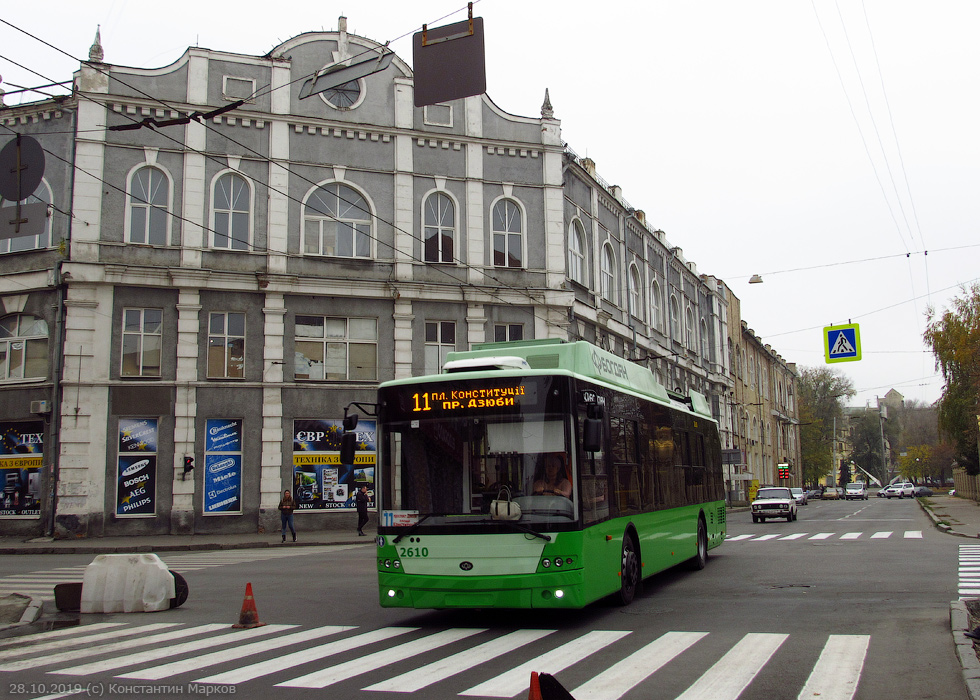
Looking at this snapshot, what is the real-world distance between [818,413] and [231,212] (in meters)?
98.0

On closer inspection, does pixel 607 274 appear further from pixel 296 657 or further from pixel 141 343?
pixel 296 657

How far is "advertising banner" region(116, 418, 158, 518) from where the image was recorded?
27469mm

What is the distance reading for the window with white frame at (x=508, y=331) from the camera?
3284 centimetres

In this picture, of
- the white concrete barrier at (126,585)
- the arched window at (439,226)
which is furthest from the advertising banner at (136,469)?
the white concrete barrier at (126,585)

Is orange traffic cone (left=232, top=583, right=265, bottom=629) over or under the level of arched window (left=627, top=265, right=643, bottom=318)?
under

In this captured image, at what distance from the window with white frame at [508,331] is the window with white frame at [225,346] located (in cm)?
911

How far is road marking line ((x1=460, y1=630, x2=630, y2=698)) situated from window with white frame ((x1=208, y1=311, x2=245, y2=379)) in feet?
71.5

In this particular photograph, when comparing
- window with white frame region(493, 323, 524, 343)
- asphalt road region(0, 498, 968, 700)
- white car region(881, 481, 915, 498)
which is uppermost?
window with white frame region(493, 323, 524, 343)

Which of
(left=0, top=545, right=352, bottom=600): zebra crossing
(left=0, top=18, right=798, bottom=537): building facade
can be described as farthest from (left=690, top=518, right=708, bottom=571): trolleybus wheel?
(left=0, top=18, right=798, bottom=537): building facade

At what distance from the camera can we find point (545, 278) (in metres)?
33.4

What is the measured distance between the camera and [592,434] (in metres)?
9.40

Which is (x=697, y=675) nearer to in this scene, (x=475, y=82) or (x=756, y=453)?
(x=475, y=82)

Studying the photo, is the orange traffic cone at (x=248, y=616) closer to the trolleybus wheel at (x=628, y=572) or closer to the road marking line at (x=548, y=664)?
the road marking line at (x=548, y=664)

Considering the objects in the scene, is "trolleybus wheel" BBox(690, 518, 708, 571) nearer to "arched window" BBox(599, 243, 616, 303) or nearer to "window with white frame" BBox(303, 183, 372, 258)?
"window with white frame" BBox(303, 183, 372, 258)
